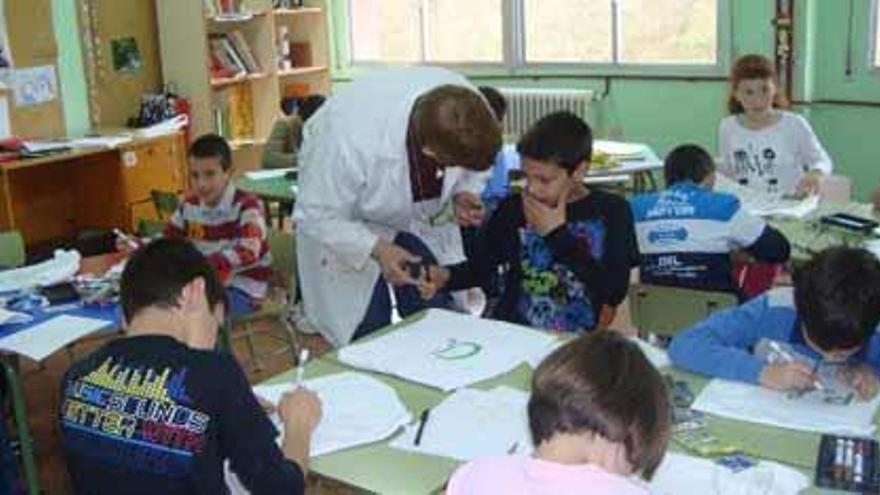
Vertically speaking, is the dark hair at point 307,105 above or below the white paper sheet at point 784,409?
above

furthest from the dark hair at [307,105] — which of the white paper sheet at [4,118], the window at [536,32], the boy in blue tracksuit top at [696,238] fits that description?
the boy in blue tracksuit top at [696,238]

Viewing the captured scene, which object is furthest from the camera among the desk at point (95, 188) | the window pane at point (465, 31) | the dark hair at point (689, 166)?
the window pane at point (465, 31)

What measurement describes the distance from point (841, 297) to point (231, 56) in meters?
5.70

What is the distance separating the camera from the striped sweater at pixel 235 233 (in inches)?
153

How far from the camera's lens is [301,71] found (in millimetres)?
7551

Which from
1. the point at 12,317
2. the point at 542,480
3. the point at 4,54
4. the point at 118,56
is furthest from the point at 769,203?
the point at 118,56

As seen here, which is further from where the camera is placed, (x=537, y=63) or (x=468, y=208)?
(x=537, y=63)

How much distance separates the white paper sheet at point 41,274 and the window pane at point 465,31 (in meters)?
4.21

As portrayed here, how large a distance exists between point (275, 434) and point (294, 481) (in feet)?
0.29

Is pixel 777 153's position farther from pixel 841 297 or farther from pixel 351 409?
pixel 351 409

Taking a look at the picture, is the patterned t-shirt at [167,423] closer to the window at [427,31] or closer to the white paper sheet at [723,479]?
the white paper sheet at [723,479]

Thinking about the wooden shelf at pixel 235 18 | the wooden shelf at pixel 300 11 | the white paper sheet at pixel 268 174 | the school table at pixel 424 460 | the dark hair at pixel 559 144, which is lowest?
the school table at pixel 424 460

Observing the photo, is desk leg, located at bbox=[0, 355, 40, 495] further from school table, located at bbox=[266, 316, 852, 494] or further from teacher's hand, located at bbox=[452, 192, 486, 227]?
school table, located at bbox=[266, 316, 852, 494]

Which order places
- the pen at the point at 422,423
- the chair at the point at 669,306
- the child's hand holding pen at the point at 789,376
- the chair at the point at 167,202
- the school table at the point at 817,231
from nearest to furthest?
the pen at the point at 422,423 → the child's hand holding pen at the point at 789,376 → the chair at the point at 669,306 → the school table at the point at 817,231 → the chair at the point at 167,202
